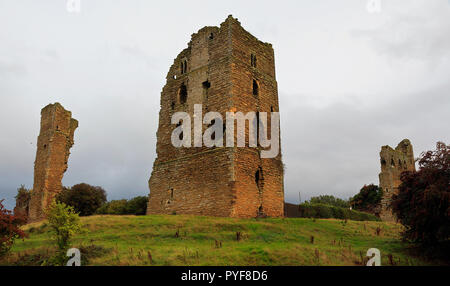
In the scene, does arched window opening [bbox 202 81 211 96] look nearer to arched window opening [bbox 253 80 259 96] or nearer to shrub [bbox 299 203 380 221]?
arched window opening [bbox 253 80 259 96]

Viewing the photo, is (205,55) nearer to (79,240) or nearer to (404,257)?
(79,240)

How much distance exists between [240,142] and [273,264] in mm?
9970

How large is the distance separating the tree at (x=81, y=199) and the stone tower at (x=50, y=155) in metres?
1.31

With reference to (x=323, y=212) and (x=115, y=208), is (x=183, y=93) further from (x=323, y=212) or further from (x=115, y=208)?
(x=323, y=212)

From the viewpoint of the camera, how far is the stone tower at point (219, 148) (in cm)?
1977

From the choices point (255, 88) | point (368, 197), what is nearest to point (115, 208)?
point (255, 88)

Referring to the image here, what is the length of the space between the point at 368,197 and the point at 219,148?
33.5 m

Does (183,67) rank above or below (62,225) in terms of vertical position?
above

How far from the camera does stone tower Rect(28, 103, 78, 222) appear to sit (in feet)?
102

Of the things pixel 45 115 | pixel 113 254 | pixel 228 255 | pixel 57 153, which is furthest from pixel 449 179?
pixel 45 115

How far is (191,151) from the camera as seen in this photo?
21766 mm

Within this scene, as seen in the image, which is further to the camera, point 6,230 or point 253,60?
point 253,60

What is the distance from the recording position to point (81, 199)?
29.7m
